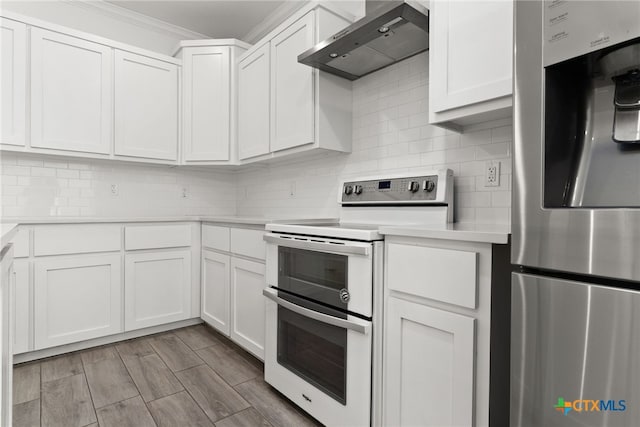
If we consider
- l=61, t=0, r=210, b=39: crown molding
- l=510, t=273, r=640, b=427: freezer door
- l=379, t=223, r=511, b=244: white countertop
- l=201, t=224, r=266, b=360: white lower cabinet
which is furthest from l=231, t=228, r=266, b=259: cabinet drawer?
l=61, t=0, r=210, b=39: crown molding

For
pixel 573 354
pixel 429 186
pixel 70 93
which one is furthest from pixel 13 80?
pixel 573 354

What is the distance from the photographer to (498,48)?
134cm

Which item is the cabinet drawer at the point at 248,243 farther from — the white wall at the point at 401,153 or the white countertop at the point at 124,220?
the white wall at the point at 401,153

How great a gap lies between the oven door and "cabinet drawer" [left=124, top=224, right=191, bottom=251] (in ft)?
4.35

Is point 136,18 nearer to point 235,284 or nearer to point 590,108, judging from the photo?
point 235,284

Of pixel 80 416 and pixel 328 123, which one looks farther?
pixel 328 123

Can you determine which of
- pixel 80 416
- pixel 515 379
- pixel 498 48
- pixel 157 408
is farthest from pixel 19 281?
pixel 498 48

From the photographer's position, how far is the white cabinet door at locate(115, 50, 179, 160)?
9.62 feet

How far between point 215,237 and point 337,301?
5.18 ft

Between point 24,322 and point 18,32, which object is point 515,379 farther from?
point 18,32

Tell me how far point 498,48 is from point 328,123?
119 cm

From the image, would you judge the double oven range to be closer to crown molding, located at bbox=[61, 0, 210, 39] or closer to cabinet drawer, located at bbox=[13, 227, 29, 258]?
cabinet drawer, located at bbox=[13, 227, 29, 258]

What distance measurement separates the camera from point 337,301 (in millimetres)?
1535

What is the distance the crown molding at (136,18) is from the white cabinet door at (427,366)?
3460mm
